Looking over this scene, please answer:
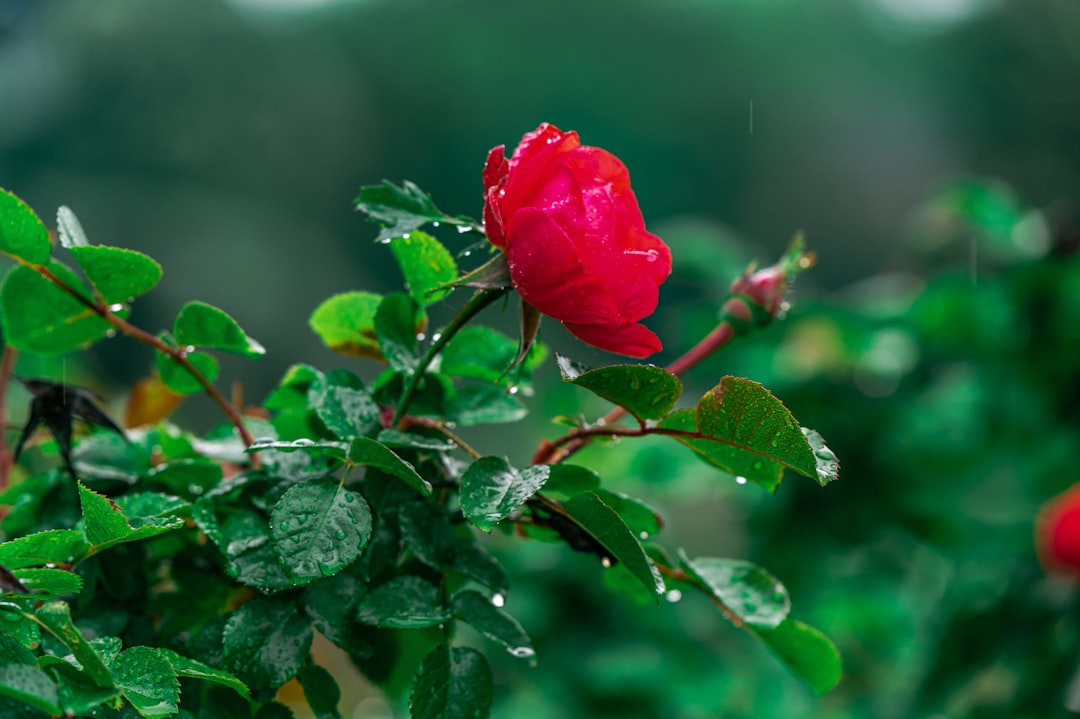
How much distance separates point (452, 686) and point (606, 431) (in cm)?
7

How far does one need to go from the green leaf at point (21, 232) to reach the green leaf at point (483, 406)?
11cm

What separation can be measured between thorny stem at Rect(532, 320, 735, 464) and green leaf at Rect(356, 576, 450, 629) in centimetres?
5

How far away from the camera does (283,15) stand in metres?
2.74

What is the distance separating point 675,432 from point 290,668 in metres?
0.10

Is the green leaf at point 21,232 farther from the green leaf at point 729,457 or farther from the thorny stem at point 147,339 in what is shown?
the green leaf at point 729,457

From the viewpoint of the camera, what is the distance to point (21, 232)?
0.22m

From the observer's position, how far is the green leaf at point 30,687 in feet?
0.47

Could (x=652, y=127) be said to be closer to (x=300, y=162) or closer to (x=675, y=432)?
(x=300, y=162)

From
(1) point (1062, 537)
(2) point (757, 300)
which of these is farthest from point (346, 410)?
(1) point (1062, 537)

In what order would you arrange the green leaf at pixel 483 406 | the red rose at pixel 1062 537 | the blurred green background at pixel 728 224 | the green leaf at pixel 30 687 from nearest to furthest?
the green leaf at pixel 30 687, the green leaf at pixel 483 406, the red rose at pixel 1062 537, the blurred green background at pixel 728 224

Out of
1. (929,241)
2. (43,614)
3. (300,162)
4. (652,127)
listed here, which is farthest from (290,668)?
(652,127)

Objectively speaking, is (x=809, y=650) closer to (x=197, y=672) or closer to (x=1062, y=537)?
(x=197, y=672)

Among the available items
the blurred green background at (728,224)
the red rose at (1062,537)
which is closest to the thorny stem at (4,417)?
the blurred green background at (728,224)

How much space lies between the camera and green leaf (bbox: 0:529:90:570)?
18 cm
